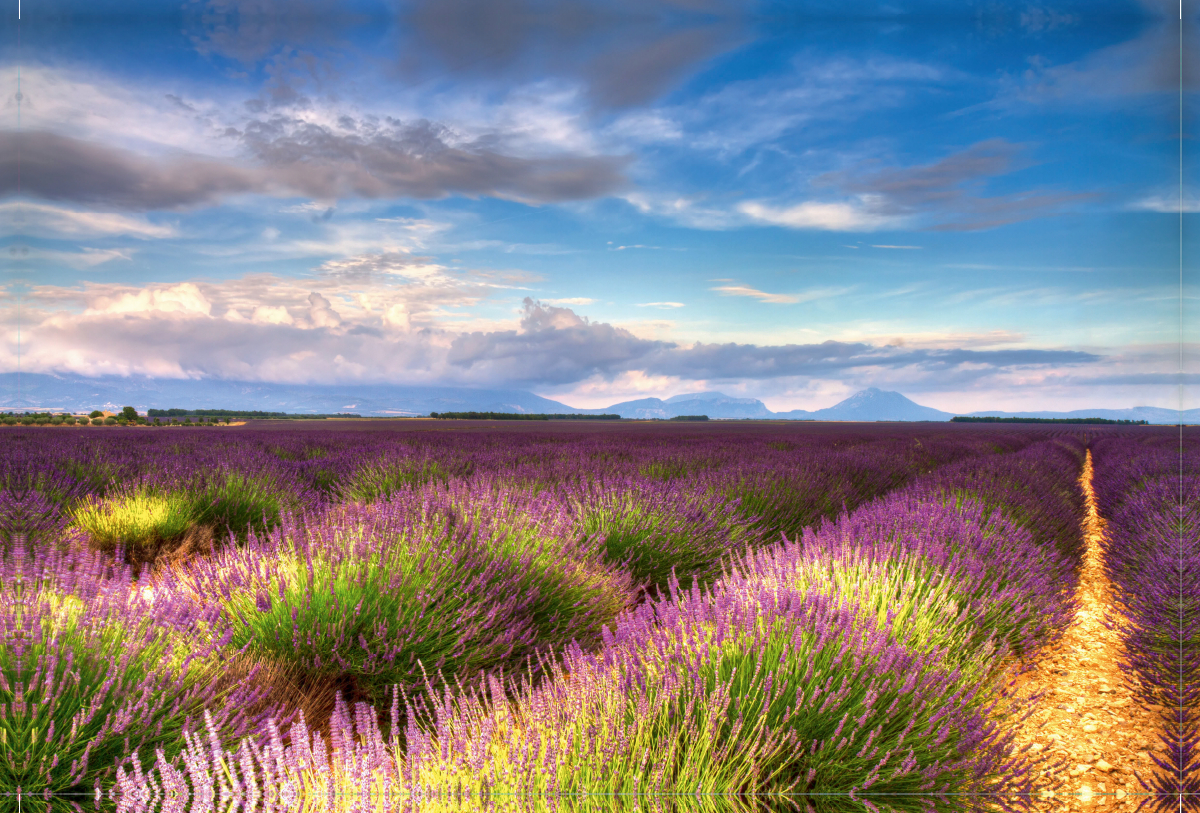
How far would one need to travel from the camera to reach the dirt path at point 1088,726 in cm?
253

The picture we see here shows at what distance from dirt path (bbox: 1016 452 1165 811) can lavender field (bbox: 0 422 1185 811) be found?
14 centimetres

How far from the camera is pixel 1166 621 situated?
373cm

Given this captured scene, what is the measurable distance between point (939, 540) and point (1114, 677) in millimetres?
1197

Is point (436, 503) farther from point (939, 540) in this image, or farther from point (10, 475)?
point (10, 475)

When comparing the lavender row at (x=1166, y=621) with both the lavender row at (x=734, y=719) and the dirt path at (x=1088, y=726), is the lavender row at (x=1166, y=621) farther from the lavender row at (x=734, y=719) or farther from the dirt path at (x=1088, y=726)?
the lavender row at (x=734, y=719)

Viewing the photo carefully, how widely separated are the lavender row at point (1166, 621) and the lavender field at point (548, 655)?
0.03 meters

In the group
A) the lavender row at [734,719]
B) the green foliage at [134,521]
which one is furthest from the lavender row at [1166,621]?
the green foliage at [134,521]

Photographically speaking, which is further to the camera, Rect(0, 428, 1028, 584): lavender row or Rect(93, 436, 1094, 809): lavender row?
Rect(0, 428, 1028, 584): lavender row

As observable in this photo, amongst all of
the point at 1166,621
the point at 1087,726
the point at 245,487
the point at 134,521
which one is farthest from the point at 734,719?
the point at 245,487

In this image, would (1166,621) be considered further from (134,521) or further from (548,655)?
(134,521)

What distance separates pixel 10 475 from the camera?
682 cm

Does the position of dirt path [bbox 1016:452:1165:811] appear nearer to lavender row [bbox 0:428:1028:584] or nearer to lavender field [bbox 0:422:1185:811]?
lavender field [bbox 0:422:1185:811]

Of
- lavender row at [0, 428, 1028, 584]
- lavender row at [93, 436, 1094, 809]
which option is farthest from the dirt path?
lavender row at [0, 428, 1028, 584]

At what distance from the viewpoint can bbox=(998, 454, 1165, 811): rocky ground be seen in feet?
8.30
